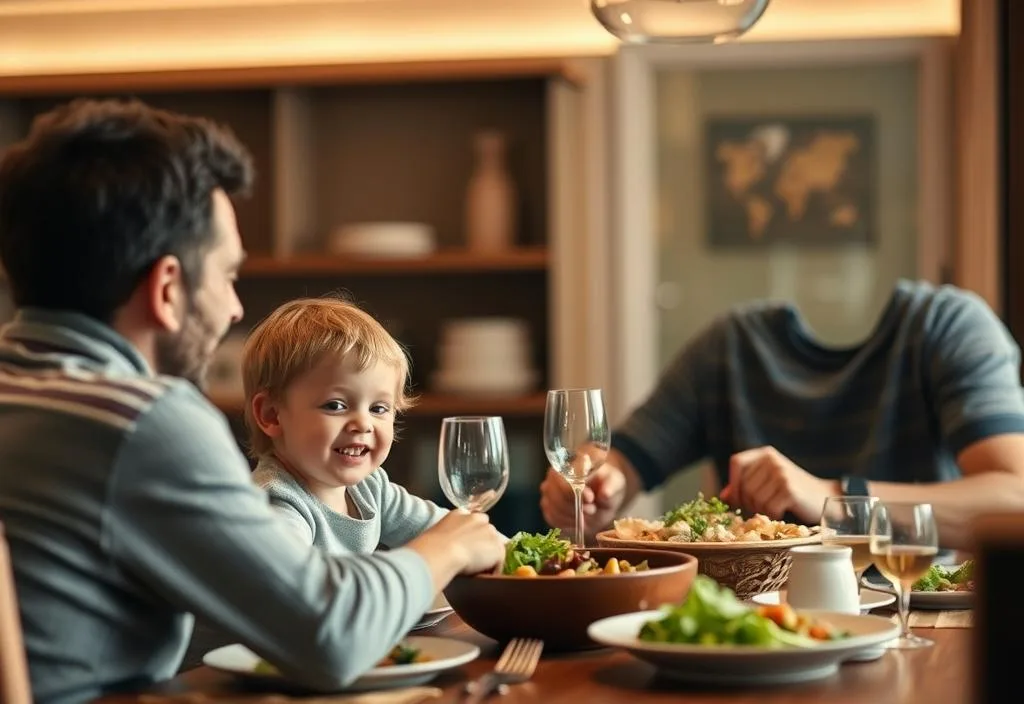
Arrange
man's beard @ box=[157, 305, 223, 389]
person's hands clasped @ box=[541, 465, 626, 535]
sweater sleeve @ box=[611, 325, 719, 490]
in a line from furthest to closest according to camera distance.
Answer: sweater sleeve @ box=[611, 325, 719, 490] < person's hands clasped @ box=[541, 465, 626, 535] < man's beard @ box=[157, 305, 223, 389]

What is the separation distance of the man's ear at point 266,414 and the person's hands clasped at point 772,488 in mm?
697

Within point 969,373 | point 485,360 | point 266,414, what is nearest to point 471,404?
point 485,360

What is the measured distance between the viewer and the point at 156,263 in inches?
50.8

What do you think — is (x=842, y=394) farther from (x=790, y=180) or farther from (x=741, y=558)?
(x=790, y=180)

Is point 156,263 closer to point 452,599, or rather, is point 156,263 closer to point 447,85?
point 452,599

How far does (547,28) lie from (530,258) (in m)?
0.72

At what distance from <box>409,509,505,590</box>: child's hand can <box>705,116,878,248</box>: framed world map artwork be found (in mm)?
3000

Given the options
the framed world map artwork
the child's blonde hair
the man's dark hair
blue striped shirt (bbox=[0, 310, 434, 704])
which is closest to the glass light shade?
the child's blonde hair

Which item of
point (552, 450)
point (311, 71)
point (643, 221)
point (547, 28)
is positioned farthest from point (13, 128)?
point (552, 450)

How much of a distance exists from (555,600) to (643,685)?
159 millimetres

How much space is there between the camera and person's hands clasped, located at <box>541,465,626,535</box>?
2.34 m

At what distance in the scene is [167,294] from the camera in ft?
Result: 4.29

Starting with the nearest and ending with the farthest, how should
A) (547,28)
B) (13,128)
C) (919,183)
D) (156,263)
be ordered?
(156,263), (919,183), (547,28), (13,128)

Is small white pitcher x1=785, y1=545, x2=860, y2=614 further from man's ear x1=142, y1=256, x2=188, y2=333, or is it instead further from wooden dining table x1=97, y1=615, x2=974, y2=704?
man's ear x1=142, y1=256, x2=188, y2=333
